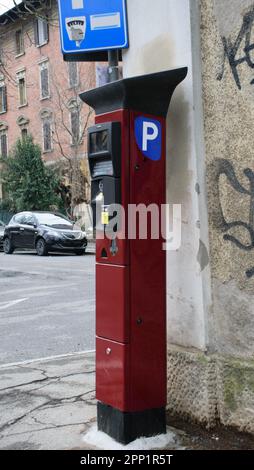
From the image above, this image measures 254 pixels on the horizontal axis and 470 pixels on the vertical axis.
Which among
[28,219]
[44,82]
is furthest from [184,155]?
[44,82]

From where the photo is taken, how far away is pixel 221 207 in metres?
3.69

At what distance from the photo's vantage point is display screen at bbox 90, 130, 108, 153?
3.48 metres

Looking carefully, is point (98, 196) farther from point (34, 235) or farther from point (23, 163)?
point (23, 163)

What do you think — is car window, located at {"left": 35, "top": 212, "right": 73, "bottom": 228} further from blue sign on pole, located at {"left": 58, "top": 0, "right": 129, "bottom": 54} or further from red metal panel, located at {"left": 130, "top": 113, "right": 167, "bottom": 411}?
red metal panel, located at {"left": 130, "top": 113, "right": 167, "bottom": 411}

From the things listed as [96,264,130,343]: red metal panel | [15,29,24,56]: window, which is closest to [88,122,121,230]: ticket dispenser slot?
[96,264,130,343]: red metal panel

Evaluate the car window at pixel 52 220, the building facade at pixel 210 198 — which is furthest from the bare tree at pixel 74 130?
the building facade at pixel 210 198

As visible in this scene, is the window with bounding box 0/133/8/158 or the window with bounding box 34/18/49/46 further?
the window with bounding box 0/133/8/158

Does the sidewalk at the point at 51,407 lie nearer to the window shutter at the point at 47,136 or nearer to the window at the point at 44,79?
the window shutter at the point at 47,136

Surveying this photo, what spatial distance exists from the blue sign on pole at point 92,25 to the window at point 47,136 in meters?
31.4

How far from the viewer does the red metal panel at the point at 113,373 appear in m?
3.50

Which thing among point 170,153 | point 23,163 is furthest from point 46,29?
point 170,153

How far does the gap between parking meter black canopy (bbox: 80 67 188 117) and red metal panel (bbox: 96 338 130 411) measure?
57.5 inches

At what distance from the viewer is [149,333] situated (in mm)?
3602

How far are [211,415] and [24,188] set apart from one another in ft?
91.6
